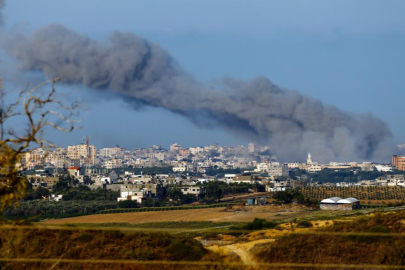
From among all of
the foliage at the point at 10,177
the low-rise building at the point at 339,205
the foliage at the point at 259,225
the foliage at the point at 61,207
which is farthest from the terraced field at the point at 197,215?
the foliage at the point at 10,177

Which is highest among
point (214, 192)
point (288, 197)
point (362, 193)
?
point (214, 192)

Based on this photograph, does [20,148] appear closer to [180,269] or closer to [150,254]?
[180,269]

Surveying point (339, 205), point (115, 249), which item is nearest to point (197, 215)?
point (339, 205)

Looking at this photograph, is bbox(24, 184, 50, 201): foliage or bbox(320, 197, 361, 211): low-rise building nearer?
bbox(320, 197, 361, 211): low-rise building

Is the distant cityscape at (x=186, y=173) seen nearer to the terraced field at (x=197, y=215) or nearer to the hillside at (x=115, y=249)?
the terraced field at (x=197, y=215)

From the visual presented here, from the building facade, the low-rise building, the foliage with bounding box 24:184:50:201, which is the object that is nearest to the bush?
the low-rise building

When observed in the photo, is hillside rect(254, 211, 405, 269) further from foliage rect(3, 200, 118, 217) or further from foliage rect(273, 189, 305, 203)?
foliage rect(273, 189, 305, 203)

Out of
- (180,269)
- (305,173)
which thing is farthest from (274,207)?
(305,173)

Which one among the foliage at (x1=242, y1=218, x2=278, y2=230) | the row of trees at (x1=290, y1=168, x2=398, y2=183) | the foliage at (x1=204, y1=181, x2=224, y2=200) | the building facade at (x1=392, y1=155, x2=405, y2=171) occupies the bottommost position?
the foliage at (x1=242, y1=218, x2=278, y2=230)

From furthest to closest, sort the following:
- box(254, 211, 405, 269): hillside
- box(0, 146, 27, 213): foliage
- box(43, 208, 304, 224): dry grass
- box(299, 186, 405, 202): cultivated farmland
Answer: box(299, 186, 405, 202): cultivated farmland, box(43, 208, 304, 224): dry grass, box(254, 211, 405, 269): hillside, box(0, 146, 27, 213): foliage

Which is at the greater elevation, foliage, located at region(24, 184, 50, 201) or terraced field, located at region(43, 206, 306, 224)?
foliage, located at region(24, 184, 50, 201)

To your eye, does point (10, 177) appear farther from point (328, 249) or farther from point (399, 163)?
point (399, 163)

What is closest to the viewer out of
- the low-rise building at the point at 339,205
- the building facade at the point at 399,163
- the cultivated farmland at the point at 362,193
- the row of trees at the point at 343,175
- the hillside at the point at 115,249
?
the hillside at the point at 115,249
